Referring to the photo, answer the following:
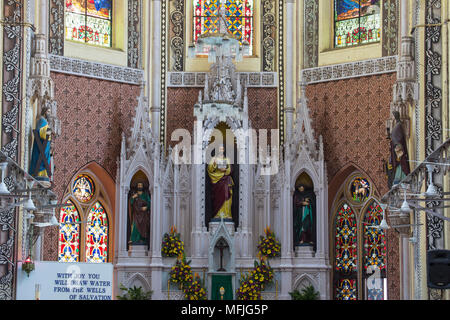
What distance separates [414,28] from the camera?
20172 mm

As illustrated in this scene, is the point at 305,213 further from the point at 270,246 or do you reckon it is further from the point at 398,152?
the point at 398,152

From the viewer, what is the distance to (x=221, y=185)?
74.5 ft

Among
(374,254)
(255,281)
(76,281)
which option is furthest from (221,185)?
(76,281)

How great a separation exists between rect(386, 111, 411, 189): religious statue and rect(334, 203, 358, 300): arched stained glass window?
303 centimetres

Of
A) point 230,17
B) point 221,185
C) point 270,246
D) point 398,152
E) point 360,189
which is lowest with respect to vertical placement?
point 270,246

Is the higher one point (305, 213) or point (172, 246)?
point (305, 213)

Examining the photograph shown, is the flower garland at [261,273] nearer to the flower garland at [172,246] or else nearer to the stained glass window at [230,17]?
the flower garland at [172,246]

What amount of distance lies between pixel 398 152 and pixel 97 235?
26.6 ft

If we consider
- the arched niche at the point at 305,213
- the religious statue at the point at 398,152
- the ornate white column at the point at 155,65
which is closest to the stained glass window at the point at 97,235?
the ornate white column at the point at 155,65

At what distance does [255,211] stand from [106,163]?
401cm

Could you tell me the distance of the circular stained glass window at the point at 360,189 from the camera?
23.0 m

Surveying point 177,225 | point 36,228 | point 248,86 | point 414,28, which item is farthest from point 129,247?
point 414,28

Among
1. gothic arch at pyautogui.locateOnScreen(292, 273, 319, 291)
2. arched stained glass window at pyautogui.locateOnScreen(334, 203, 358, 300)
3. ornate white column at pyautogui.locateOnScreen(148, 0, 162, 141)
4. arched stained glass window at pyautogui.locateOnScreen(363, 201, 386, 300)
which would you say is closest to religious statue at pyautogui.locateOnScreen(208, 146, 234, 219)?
ornate white column at pyautogui.locateOnScreen(148, 0, 162, 141)
